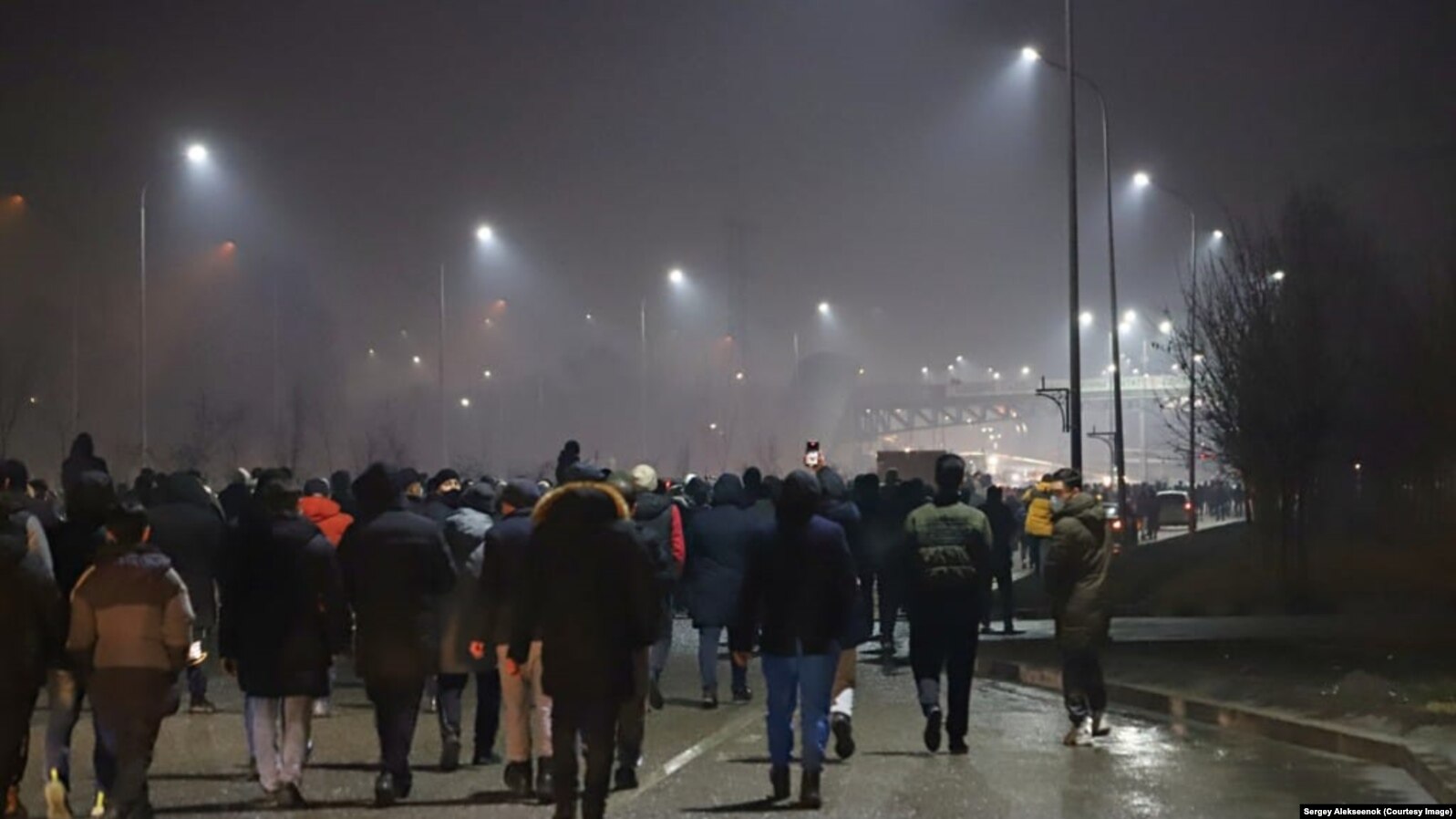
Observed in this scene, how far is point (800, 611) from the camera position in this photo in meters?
10.4

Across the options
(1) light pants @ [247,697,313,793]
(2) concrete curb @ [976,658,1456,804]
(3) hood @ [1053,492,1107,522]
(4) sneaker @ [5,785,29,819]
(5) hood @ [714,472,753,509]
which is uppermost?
(5) hood @ [714,472,753,509]

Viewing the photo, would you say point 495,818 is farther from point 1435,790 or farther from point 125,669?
A: point 1435,790

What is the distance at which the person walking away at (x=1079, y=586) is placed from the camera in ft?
41.3

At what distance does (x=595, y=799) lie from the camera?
8.44 metres

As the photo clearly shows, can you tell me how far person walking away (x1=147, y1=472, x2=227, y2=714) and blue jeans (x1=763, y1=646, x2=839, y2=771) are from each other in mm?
5458

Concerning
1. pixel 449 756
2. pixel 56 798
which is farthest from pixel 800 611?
pixel 56 798

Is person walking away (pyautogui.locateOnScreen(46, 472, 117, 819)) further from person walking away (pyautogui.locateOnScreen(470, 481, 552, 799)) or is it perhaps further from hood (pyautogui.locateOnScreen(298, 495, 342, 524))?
hood (pyautogui.locateOnScreen(298, 495, 342, 524))

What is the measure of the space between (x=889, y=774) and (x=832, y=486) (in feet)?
9.90

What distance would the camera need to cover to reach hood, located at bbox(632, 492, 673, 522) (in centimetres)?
1455

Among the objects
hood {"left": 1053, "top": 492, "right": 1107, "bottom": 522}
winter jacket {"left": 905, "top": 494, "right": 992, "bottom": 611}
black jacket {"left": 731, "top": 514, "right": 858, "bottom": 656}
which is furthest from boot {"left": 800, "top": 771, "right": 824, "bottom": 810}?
hood {"left": 1053, "top": 492, "right": 1107, "bottom": 522}

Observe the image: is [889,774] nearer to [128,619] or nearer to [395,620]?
[395,620]

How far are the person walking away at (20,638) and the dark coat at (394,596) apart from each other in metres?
1.68

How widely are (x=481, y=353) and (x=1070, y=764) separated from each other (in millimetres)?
66307

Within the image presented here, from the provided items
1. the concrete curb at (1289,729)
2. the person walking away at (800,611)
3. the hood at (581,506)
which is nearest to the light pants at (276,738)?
the hood at (581,506)
